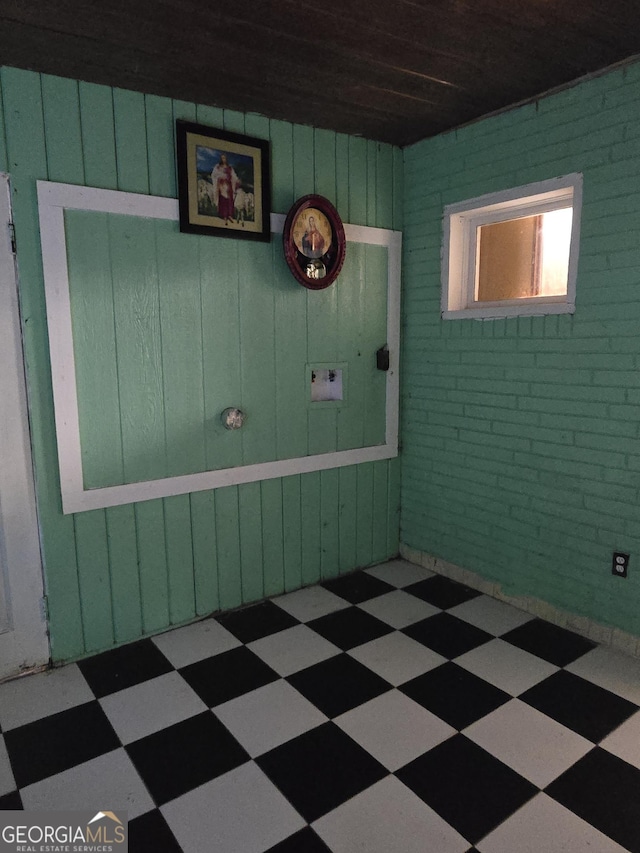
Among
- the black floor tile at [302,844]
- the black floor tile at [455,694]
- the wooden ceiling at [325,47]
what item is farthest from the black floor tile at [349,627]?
the wooden ceiling at [325,47]

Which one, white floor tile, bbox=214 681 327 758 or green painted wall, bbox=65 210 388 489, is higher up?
green painted wall, bbox=65 210 388 489

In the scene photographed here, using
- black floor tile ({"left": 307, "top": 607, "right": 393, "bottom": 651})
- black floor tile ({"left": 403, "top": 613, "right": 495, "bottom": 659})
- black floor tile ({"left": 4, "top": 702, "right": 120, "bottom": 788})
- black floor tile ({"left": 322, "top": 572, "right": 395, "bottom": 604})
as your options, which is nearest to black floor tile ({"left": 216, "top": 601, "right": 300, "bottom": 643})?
black floor tile ({"left": 307, "top": 607, "right": 393, "bottom": 651})

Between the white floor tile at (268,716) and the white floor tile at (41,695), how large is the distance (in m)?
0.62

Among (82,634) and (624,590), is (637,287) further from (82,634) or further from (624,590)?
(82,634)

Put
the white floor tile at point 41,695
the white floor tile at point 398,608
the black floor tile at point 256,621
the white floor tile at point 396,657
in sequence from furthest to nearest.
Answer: the white floor tile at point 398,608 < the black floor tile at point 256,621 < the white floor tile at point 396,657 < the white floor tile at point 41,695

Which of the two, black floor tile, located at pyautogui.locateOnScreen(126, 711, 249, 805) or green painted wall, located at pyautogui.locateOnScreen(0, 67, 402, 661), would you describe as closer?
black floor tile, located at pyautogui.locateOnScreen(126, 711, 249, 805)

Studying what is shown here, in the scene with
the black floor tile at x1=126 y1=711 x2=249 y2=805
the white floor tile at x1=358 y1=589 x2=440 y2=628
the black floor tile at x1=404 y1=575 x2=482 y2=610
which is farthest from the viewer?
the black floor tile at x1=404 y1=575 x2=482 y2=610

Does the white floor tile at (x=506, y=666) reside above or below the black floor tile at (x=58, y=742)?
above

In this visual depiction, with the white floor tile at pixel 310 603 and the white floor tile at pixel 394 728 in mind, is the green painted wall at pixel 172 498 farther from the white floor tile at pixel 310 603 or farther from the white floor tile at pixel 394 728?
the white floor tile at pixel 394 728

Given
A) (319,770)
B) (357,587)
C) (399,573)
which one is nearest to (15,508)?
(319,770)

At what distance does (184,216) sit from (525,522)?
2.25m

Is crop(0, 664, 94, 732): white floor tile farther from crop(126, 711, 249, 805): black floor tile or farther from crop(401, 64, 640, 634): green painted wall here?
crop(401, 64, 640, 634): green painted wall

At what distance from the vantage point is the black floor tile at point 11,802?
1681 millimetres

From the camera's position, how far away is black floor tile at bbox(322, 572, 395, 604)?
309cm
